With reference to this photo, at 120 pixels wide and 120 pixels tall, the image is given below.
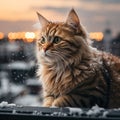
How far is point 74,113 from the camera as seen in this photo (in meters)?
1.31

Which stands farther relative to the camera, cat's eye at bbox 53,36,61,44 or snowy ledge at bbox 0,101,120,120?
cat's eye at bbox 53,36,61,44

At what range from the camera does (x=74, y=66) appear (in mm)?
1426

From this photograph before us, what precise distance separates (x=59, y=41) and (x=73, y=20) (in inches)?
4.0

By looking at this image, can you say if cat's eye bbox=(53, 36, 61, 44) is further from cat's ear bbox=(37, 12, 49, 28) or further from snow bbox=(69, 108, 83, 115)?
snow bbox=(69, 108, 83, 115)

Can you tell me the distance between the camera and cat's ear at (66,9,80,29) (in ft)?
4.45

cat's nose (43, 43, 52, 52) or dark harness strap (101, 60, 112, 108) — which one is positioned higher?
cat's nose (43, 43, 52, 52)

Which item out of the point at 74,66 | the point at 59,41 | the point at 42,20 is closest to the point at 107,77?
the point at 74,66

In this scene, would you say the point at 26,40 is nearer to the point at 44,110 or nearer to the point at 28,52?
the point at 28,52

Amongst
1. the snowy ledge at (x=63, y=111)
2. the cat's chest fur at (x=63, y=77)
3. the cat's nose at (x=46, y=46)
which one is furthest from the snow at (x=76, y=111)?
the cat's nose at (x=46, y=46)

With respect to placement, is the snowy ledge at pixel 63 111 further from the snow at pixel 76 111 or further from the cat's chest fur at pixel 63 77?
the cat's chest fur at pixel 63 77

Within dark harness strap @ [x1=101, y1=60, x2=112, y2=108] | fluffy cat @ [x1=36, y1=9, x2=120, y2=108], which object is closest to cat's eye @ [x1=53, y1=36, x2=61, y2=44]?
fluffy cat @ [x1=36, y1=9, x2=120, y2=108]

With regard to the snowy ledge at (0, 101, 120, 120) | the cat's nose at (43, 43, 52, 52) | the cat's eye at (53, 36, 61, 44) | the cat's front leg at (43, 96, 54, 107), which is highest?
the cat's eye at (53, 36, 61, 44)

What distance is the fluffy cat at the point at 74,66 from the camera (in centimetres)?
138

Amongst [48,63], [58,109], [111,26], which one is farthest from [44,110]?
[111,26]
